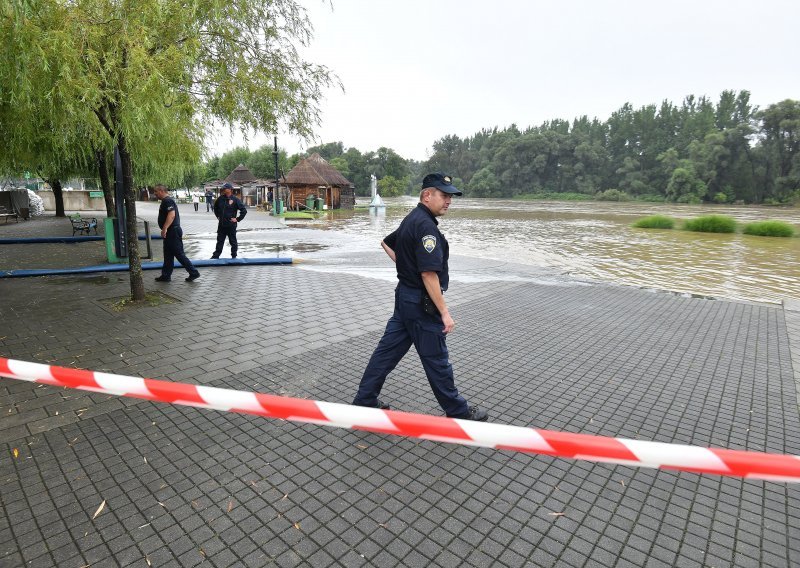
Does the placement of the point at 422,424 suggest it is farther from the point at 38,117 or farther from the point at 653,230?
the point at 653,230

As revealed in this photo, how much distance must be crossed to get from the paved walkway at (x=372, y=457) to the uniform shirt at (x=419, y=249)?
1259mm

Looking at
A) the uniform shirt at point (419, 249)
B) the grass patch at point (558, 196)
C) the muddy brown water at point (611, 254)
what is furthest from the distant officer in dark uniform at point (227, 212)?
the grass patch at point (558, 196)

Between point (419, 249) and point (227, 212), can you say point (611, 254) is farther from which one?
point (419, 249)

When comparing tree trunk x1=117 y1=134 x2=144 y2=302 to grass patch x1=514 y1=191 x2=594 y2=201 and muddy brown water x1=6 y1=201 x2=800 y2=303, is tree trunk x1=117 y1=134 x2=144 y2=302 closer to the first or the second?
muddy brown water x1=6 y1=201 x2=800 y2=303

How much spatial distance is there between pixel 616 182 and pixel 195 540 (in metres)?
108

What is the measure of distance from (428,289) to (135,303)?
557 cm

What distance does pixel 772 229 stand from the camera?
2334 cm

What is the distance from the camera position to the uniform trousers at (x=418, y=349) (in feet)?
11.2

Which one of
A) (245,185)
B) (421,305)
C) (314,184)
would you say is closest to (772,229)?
(421,305)

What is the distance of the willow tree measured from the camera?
4.77 meters

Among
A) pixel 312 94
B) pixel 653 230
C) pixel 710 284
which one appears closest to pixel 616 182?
pixel 653 230

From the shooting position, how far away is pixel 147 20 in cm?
519

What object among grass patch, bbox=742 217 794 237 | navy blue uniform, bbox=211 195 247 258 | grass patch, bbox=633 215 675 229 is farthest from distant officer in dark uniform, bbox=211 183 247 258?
grass patch, bbox=742 217 794 237

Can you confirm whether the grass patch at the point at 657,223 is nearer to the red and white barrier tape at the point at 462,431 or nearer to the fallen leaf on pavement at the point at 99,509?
the red and white barrier tape at the point at 462,431
